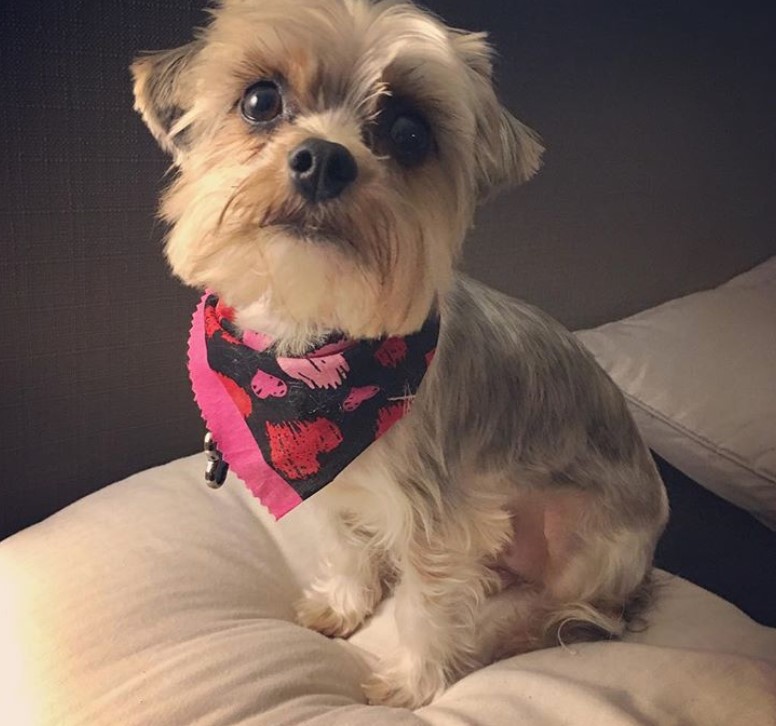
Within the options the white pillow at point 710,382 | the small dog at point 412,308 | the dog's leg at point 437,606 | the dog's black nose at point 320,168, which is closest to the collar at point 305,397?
the small dog at point 412,308

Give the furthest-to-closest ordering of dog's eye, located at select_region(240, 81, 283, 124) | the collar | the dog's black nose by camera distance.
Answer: the collar, dog's eye, located at select_region(240, 81, 283, 124), the dog's black nose

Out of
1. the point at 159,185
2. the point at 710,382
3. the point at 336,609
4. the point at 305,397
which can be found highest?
the point at 159,185

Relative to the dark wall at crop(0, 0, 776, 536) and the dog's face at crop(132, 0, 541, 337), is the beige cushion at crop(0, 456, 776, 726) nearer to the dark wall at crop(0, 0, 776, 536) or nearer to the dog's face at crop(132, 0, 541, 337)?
the dark wall at crop(0, 0, 776, 536)

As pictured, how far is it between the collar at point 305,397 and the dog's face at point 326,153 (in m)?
0.08

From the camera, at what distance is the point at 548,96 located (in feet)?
6.49

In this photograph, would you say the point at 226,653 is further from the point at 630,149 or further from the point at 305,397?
the point at 630,149

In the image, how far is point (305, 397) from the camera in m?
1.26

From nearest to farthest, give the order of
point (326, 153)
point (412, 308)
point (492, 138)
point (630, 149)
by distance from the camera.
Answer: point (326, 153) < point (412, 308) < point (492, 138) < point (630, 149)

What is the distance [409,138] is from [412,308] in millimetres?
234

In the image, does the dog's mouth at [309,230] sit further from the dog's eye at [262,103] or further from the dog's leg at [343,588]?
the dog's leg at [343,588]

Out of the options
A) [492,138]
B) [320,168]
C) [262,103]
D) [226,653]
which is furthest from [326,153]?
[226,653]

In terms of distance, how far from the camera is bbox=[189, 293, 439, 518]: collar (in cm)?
124

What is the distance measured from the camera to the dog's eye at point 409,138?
1127mm

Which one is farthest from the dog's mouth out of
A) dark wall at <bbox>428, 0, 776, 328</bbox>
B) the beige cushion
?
dark wall at <bbox>428, 0, 776, 328</bbox>
